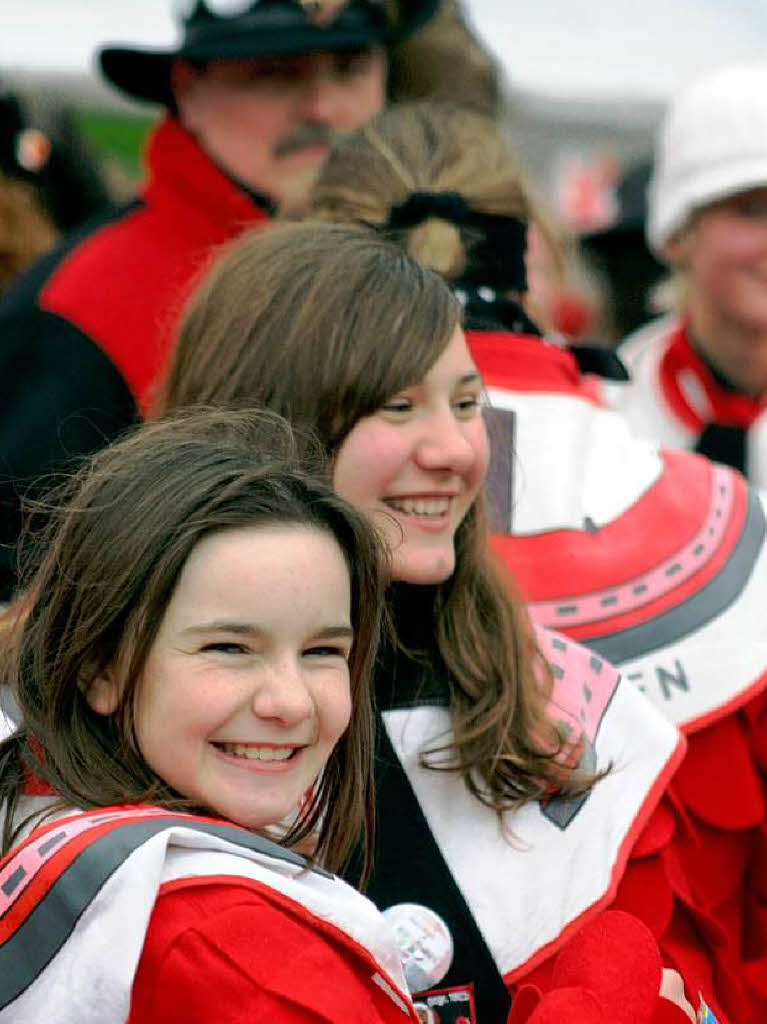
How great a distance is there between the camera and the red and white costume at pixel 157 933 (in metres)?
1.75

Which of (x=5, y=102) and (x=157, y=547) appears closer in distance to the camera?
(x=157, y=547)

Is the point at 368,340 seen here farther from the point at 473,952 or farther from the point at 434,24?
the point at 434,24

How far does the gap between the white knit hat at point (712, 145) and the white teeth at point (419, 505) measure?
6.05 feet

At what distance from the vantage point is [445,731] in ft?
8.07

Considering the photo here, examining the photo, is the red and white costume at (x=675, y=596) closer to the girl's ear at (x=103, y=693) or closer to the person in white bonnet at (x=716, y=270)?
the girl's ear at (x=103, y=693)

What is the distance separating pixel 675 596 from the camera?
9.04 ft

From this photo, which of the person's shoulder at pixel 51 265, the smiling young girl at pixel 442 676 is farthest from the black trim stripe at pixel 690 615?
the person's shoulder at pixel 51 265

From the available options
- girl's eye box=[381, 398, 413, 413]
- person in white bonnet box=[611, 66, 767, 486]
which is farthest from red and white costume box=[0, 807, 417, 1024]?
person in white bonnet box=[611, 66, 767, 486]

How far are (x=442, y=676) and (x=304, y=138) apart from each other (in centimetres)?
196

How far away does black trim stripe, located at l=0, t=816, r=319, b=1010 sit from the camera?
1773 mm

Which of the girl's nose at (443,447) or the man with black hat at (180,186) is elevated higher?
the girl's nose at (443,447)

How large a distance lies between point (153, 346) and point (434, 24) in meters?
1.28

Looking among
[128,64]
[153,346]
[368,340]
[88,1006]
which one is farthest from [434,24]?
[88,1006]

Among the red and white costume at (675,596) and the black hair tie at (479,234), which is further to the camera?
the black hair tie at (479,234)
